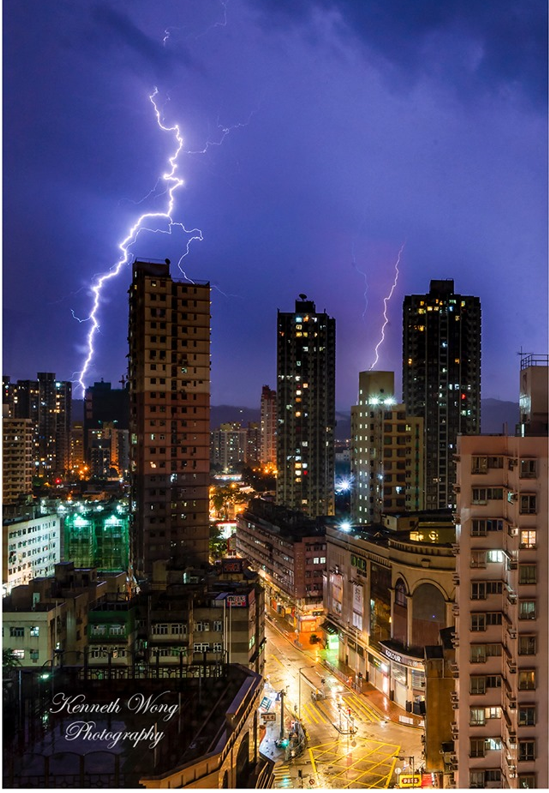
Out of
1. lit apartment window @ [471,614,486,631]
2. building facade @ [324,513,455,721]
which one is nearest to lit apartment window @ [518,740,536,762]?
lit apartment window @ [471,614,486,631]

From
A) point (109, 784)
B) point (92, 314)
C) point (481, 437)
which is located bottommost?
point (109, 784)

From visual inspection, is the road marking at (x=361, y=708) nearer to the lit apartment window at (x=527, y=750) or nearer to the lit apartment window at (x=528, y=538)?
the lit apartment window at (x=527, y=750)

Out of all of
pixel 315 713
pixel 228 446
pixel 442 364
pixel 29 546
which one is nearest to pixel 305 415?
pixel 442 364

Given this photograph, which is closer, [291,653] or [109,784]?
[109,784]

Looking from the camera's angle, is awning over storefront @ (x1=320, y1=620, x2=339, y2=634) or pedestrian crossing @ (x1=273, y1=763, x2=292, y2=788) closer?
pedestrian crossing @ (x1=273, y1=763, x2=292, y2=788)

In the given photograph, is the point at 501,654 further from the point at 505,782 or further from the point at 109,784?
the point at 109,784

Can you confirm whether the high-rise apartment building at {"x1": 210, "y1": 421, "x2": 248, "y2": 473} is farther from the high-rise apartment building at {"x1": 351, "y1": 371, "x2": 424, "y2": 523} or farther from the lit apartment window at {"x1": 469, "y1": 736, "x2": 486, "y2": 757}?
the lit apartment window at {"x1": 469, "y1": 736, "x2": 486, "y2": 757}

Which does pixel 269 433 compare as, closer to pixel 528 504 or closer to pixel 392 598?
pixel 392 598

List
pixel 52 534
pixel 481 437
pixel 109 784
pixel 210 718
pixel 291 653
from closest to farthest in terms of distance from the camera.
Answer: pixel 109 784
pixel 210 718
pixel 481 437
pixel 291 653
pixel 52 534

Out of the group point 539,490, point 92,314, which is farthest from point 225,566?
point 539,490
